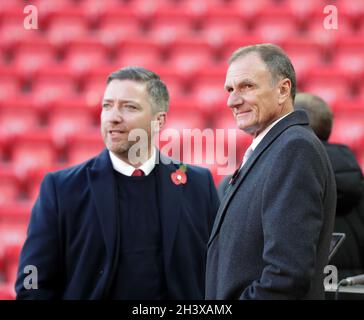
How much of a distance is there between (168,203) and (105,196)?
137 millimetres

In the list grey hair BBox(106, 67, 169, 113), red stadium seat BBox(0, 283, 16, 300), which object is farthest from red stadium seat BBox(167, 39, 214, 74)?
grey hair BBox(106, 67, 169, 113)

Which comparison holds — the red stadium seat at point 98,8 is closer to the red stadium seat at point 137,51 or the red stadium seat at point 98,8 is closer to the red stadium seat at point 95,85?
the red stadium seat at point 137,51

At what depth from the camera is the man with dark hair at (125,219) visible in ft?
4.28

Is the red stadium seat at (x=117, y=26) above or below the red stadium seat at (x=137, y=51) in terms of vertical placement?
above

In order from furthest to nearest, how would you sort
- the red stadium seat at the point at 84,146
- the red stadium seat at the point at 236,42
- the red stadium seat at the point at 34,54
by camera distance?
the red stadium seat at the point at 34,54, the red stadium seat at the point at 236,42, the red stadium seat at the point at 84,146

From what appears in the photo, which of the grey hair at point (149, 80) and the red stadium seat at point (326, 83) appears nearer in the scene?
the grey hair at point (149, 80)

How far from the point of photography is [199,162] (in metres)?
2.85

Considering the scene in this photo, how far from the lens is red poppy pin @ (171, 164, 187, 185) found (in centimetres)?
146

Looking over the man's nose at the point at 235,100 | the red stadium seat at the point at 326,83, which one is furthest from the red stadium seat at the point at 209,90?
the man's nose at the point at 235,100

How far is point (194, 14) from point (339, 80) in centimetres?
108

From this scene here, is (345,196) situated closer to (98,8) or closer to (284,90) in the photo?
(284,90)

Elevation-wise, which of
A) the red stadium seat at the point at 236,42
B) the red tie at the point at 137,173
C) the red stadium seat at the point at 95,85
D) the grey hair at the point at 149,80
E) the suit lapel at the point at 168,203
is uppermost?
the red stadium seat at the point at 236,42

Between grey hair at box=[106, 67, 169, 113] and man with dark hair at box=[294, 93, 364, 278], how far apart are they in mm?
305
